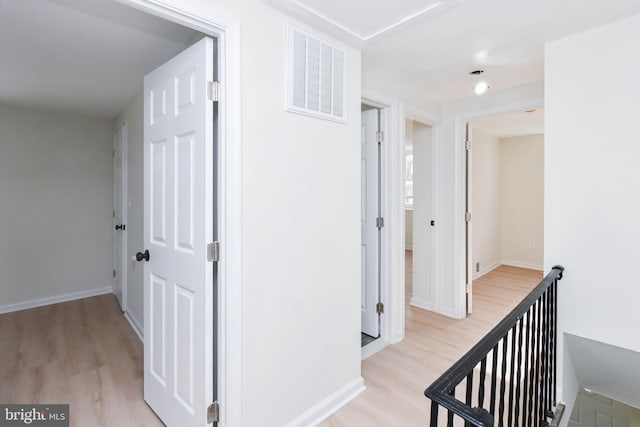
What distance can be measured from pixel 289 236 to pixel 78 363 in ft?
7.12

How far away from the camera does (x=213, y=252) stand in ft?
5.05

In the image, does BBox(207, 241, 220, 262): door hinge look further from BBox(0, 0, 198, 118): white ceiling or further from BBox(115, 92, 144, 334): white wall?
BBox(115, 92, 144, 334): white wall

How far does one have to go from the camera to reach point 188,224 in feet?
5.39

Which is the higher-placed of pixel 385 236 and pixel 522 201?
pixel 522 201

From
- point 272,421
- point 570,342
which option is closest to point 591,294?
point 570,342

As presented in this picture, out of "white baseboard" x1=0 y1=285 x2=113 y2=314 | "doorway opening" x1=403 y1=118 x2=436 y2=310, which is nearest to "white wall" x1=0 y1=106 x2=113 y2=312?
"white baseboard" x1=0 y1=285 x2=113 y2=314

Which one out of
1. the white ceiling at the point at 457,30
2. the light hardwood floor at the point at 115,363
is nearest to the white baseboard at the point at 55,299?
the light hardwood floor at the point at 115,363

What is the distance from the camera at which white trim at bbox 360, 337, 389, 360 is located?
2.68 metres

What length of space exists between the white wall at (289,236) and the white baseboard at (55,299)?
→ 11.8 feet

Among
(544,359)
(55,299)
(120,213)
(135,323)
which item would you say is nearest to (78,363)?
(135,323)

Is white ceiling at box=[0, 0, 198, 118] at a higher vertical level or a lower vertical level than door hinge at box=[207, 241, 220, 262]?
higher

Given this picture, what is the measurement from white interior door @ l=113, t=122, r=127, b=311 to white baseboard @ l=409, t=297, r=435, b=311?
3218 millimetres

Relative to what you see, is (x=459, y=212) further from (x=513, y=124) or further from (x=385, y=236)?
(x=513, y=124)

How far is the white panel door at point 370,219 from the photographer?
9.55 feet
